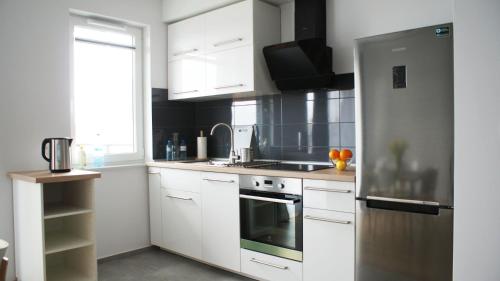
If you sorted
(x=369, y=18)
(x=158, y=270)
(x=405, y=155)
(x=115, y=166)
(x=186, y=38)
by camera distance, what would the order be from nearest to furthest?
(x=405, y=155) < (x=369, y=18) < (x=158, y=270) < (x=115, y=166) < (x=186, y=38)

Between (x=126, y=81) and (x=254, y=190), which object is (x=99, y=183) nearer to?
(x=126, y=81)

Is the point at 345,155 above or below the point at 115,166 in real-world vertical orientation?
above

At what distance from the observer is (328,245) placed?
2.39 metres

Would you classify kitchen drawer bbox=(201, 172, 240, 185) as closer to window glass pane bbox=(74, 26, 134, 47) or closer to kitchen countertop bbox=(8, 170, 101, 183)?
kitchen countertop bbox=(8, 170, 101, 183)

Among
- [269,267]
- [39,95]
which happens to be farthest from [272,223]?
[39,95]

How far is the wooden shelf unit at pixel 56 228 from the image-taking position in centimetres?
251

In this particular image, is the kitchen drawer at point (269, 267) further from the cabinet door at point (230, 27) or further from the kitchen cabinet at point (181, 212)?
the cabinet door at point (230, 27)

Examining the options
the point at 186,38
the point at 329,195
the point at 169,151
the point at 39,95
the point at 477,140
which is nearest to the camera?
the point at 477,140

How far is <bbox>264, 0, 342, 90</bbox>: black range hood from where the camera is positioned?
2834mm

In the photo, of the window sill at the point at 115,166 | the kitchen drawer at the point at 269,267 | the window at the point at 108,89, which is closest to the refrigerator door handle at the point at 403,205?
the kitchen drawer at the point at 269,267

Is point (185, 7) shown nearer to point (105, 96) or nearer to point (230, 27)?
point (230, 27)

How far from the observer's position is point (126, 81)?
3.64 meters

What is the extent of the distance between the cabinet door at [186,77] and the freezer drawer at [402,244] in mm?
1893

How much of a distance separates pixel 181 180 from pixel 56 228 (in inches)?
40.5
